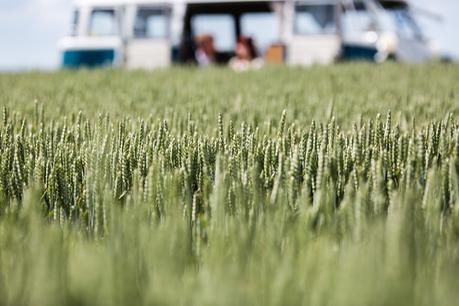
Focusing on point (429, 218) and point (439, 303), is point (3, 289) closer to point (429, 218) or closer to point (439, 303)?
point (439, 303)

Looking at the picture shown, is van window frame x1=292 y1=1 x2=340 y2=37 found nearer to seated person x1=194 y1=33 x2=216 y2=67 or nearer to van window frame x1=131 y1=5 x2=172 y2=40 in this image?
seated person x1=194 y1=33 x2=216 y2=67

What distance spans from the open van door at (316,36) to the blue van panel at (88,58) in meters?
3.44

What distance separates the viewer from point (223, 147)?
2125 mm

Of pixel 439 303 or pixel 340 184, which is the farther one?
pixel 340 184

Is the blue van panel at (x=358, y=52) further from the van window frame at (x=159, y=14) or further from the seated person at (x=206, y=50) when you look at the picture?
the van window frame at (x=159, y=14)

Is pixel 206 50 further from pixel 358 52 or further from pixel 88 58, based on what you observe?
pixel 358 52

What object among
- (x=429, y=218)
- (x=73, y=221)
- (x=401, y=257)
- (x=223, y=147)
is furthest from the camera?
(x=223, y=147)

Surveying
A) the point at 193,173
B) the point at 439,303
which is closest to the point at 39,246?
the point at 439,303

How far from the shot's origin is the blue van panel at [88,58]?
47.2ft

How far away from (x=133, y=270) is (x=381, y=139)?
137 cm

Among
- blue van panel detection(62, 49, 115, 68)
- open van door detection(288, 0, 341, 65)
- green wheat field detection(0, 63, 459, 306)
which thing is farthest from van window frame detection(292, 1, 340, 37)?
green wheat field detection(0, 63, 459, 306)

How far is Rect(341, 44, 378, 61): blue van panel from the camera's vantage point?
13.5 meters

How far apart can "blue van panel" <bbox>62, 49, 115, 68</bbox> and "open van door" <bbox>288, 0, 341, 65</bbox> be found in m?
3.44

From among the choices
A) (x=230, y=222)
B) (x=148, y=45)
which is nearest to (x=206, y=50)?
(x=148, y=45)
